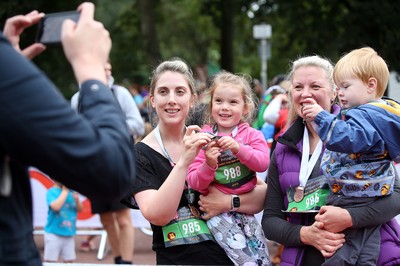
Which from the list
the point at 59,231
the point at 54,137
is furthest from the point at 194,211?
the point at 59,231

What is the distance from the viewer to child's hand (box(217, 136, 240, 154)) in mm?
3658

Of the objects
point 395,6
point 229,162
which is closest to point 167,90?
point 229,162

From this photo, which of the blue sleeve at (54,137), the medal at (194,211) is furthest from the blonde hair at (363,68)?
the blue sleeve at (54,137)

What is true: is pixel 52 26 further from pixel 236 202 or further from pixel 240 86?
pixel 240 86

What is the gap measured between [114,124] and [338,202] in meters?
1.94

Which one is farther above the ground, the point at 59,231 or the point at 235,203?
the point at 235,203

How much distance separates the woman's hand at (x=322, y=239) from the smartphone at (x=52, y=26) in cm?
193

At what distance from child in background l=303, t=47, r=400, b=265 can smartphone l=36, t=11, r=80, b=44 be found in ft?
5.41

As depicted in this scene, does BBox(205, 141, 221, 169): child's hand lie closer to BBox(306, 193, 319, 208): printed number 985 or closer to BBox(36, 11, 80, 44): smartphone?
BBox(306, 193, 319, 208): printed number 985

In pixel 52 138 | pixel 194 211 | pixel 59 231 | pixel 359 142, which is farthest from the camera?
pixel 59 231

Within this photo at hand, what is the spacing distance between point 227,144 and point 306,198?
495mm

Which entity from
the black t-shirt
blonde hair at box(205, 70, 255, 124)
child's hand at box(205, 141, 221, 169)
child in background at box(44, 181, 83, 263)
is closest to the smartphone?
child's hand at box(205, 141, 221, 169)

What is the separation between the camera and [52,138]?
5.75 ft

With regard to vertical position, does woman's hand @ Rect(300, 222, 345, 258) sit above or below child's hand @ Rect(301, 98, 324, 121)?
below
